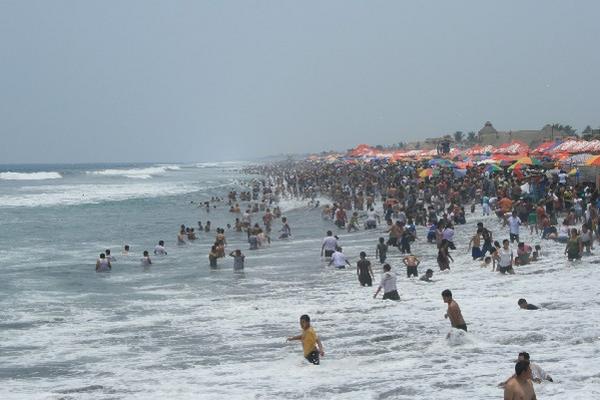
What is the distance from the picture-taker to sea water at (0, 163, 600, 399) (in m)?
9.57

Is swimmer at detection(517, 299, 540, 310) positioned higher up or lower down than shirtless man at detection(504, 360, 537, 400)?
lower down

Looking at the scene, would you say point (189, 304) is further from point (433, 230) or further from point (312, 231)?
point (312, 231)

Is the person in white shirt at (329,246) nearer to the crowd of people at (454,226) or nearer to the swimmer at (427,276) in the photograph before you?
the crowd of people at (454,226)

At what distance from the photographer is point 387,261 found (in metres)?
21.0

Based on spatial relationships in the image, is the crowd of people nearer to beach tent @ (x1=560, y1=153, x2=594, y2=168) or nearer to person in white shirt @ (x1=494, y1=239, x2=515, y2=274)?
person in white shirt @ (x1=494, y1=239, x2=515, y2=274)

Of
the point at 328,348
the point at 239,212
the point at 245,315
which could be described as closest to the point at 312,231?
the point at 239,212

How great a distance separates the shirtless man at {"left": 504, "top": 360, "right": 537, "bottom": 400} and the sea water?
4.75ft

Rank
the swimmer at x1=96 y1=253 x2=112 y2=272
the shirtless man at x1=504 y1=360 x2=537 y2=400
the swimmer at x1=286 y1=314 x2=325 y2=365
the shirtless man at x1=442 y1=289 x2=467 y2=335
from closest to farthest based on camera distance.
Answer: the shirtless man at x1=504 y1=360 x2=537 y2=400 < the swimmer at x1=286 y1=314 x2=325 y2=365 < the shirtless man at x1=442 y1=289 x2=467 y2=335 < the swimmer at x1=96 y1=253 x2=112 y2=272

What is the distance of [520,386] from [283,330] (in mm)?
6380

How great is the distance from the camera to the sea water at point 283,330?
377 inches

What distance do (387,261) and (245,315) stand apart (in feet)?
24.7

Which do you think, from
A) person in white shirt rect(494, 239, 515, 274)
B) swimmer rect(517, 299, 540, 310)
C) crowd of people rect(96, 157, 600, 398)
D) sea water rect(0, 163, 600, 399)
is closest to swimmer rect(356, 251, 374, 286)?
crowd of people rect(96, 157, 600, 398)

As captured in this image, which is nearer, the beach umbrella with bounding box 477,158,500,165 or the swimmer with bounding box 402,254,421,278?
the swimmer with bounding box 402,254,421,278

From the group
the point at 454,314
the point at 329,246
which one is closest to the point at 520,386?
the point at 454,314
